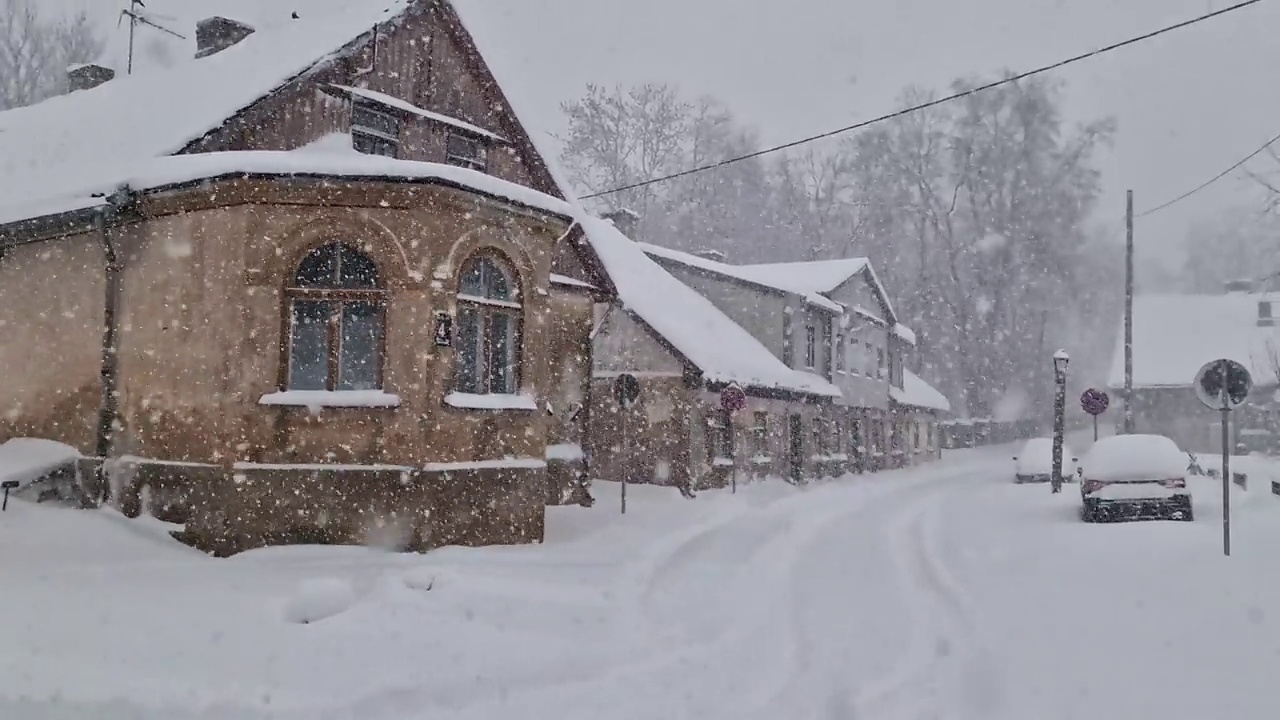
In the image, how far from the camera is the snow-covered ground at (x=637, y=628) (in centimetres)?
724

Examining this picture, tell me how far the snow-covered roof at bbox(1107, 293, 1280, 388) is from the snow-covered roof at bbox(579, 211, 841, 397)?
2162 cm

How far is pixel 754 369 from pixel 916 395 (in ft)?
63.6

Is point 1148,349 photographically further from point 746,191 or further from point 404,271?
point 404,271

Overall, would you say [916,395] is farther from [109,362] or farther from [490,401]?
[109,362]

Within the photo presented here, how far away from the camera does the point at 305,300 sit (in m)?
13.6

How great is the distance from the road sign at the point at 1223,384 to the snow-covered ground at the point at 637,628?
77.4 inches

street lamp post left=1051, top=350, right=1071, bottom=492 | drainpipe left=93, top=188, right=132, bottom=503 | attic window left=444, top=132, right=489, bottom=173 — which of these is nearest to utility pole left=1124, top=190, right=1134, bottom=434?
street lamp post left=1051, top=350, right=1071, bottom=492

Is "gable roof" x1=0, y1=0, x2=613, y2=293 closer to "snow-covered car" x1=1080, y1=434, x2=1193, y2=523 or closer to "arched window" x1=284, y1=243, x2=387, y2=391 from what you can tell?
"arched window" x1=284, y1=243, x2=387, y2=391

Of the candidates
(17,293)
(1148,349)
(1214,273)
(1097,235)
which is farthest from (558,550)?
(1214,273)

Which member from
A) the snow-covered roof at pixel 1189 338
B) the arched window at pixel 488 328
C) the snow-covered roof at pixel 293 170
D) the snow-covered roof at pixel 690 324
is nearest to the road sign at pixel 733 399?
the snow-covered roof at pixel 690 324

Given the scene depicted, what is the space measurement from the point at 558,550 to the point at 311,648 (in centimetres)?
575

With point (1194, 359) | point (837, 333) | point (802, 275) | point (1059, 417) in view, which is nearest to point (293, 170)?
point (1059, 417)

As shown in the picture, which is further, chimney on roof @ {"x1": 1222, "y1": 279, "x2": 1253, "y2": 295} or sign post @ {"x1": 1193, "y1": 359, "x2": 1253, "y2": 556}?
chimney on roof @ {"x1": 1222, "y1": 279, "x2": 1253, "y2": 295}

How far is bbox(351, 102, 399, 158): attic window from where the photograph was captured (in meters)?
15.2
